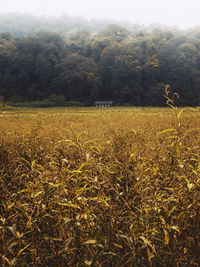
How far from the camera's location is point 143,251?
1483mm

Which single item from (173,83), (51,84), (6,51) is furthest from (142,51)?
(6,51)

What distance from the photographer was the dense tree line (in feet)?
140

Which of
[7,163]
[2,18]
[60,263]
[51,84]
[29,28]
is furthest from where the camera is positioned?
[2,18]

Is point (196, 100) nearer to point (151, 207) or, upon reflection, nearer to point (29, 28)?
point (151, 207)

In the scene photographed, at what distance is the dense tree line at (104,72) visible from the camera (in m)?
42.7

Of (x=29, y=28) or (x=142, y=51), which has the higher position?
(x=29, y=28)

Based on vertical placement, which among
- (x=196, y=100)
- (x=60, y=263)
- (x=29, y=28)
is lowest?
(x=60, y=263)

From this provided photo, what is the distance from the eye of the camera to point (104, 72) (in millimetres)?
48094

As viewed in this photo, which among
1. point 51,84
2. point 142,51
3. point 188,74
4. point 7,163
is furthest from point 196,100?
point 7,163

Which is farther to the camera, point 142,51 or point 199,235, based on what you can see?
point 142,51

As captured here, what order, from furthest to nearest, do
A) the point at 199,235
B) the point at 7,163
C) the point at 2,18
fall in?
the point at 2,18
the point at 7,163
the point at 199,235

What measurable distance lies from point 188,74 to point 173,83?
3377 millimetres

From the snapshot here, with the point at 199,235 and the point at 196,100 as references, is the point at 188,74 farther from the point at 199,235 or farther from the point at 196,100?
the point at 199,235

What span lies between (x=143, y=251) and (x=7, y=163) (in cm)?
236
